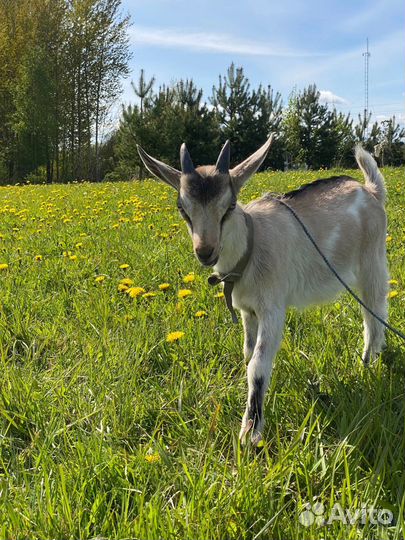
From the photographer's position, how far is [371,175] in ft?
11.4

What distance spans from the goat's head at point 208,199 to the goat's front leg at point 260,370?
48 cm

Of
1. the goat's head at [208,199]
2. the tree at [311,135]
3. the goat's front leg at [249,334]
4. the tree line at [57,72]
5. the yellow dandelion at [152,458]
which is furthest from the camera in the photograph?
the tree at [311,135]

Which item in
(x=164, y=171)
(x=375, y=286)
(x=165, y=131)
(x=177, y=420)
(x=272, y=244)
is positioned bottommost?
(x=177, y=420)

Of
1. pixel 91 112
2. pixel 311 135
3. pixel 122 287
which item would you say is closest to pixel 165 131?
pixel 91 112

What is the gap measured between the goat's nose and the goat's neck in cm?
→ 25

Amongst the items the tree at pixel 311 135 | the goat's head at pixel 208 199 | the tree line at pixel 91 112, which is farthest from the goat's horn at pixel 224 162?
the tree at pixel 311 135

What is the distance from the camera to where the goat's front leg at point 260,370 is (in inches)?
84.6

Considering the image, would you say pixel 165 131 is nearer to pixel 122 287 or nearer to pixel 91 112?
pixel 91 112

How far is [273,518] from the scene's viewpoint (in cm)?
154

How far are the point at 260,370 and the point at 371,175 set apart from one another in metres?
1.94

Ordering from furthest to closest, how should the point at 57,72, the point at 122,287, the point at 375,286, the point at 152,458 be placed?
1. the point at 57,72
2. the point at 122,287
3. the point at 375,286
4. the point at 152,458

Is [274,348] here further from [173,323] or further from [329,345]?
[173,323]

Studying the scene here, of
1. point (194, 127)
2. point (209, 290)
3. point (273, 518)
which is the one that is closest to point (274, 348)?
point (273, 518)

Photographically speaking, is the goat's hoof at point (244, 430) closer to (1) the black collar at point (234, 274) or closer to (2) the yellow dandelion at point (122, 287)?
(1) the black collar at point (234, 274)
